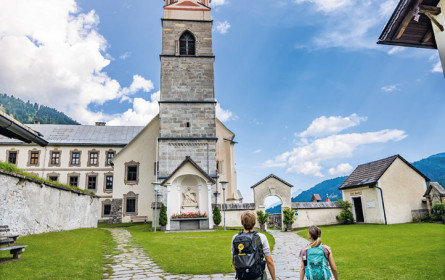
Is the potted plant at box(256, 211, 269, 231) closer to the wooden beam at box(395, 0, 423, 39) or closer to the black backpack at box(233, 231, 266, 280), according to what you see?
the wooden beam at box(395, 0, 423, 39)

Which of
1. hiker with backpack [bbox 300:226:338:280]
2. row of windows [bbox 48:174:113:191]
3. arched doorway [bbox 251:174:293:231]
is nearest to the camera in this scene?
hiker with backpack [bbox 300:226:338:280]

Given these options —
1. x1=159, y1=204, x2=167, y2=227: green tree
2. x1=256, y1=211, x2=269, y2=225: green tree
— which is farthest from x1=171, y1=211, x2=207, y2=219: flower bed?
x1=256, y1=211, x2=269, y2=225: green tree

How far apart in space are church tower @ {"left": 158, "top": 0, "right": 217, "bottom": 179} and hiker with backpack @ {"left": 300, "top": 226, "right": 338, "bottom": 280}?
20918 millimetres

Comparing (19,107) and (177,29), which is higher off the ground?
(19,107)

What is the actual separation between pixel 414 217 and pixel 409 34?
18180 mm

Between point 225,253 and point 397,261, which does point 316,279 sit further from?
point 225,253

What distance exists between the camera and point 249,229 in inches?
148

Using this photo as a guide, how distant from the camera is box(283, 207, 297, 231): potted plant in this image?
20656 mm

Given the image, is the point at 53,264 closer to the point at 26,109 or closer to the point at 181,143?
the point at 181,143

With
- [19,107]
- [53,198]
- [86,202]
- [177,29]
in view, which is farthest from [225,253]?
[19,107]

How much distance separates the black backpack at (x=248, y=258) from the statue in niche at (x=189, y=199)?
17220mm

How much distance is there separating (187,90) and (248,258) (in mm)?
24285

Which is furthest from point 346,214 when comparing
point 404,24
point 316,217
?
point 404,24

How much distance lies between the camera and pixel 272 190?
21.4 meters
